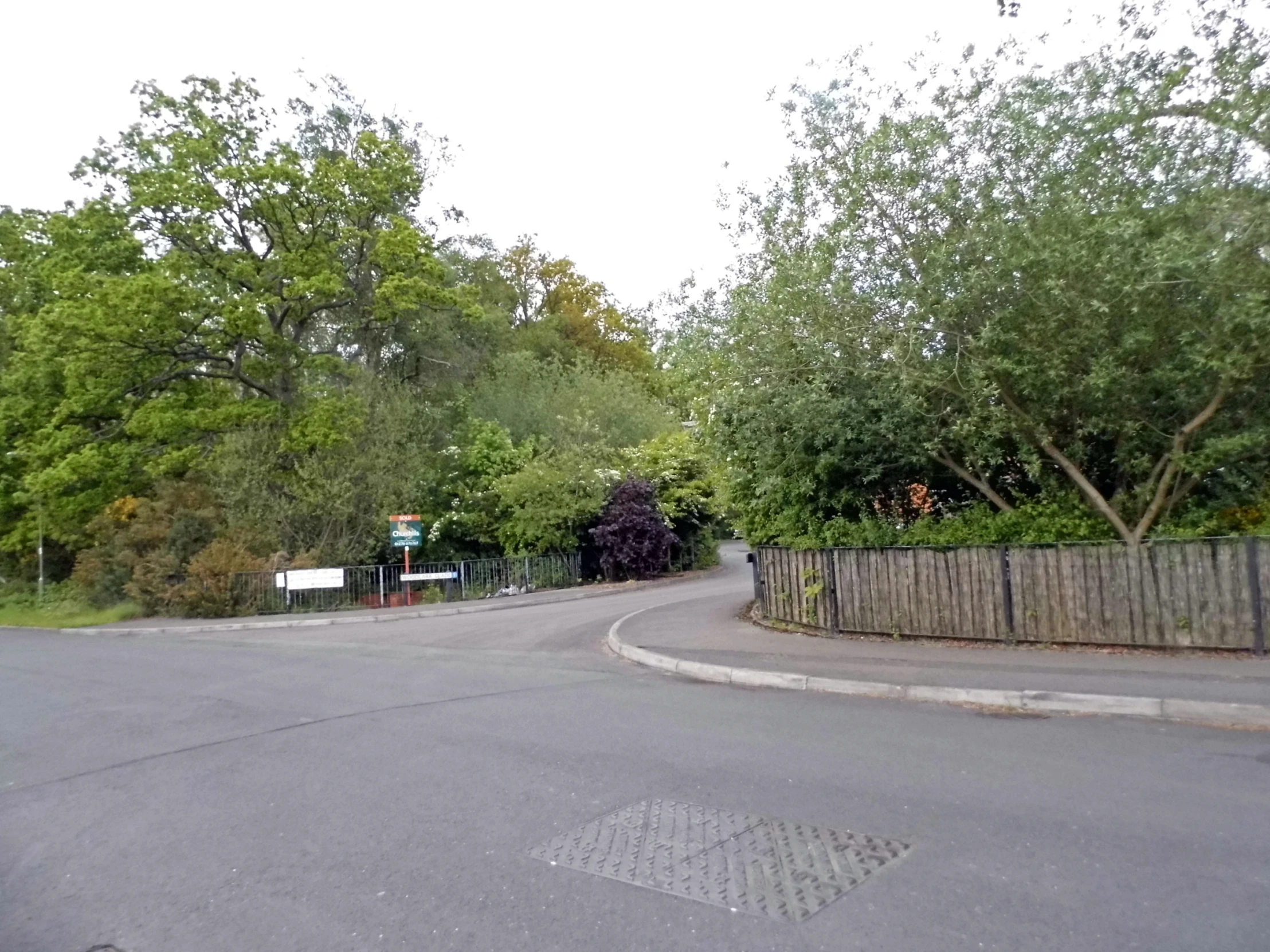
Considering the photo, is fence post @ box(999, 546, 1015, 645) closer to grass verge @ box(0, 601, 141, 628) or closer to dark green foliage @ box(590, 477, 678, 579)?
A: dark green foliage @ box(590, 477, 678, 579)

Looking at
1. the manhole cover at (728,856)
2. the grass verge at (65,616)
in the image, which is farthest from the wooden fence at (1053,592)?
the grass verge at (65,616)

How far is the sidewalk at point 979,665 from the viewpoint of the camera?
31.0 ft

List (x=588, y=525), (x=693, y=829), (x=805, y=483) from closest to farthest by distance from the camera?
(x=693, y=829) → (x=805, y=483) → (x=588, y=525)

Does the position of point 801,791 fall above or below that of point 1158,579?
below

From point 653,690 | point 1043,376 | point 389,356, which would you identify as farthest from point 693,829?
point 389,356

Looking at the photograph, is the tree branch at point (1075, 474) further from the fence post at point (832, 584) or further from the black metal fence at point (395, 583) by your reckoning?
the black metal fence at point (395, 583)

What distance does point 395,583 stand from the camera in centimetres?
2772

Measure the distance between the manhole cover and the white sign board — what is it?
2058cm

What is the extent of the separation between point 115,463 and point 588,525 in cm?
1297

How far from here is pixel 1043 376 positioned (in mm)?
11820

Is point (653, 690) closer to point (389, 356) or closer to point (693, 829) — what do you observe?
point (693, 829)

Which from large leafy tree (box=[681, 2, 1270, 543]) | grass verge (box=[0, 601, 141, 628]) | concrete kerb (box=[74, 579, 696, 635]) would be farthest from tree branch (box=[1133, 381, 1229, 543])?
grass verge (box=[0, 601, 141, 628])

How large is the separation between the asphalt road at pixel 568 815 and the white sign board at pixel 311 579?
45.5ft

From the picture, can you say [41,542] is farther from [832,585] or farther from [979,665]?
[979,665]
